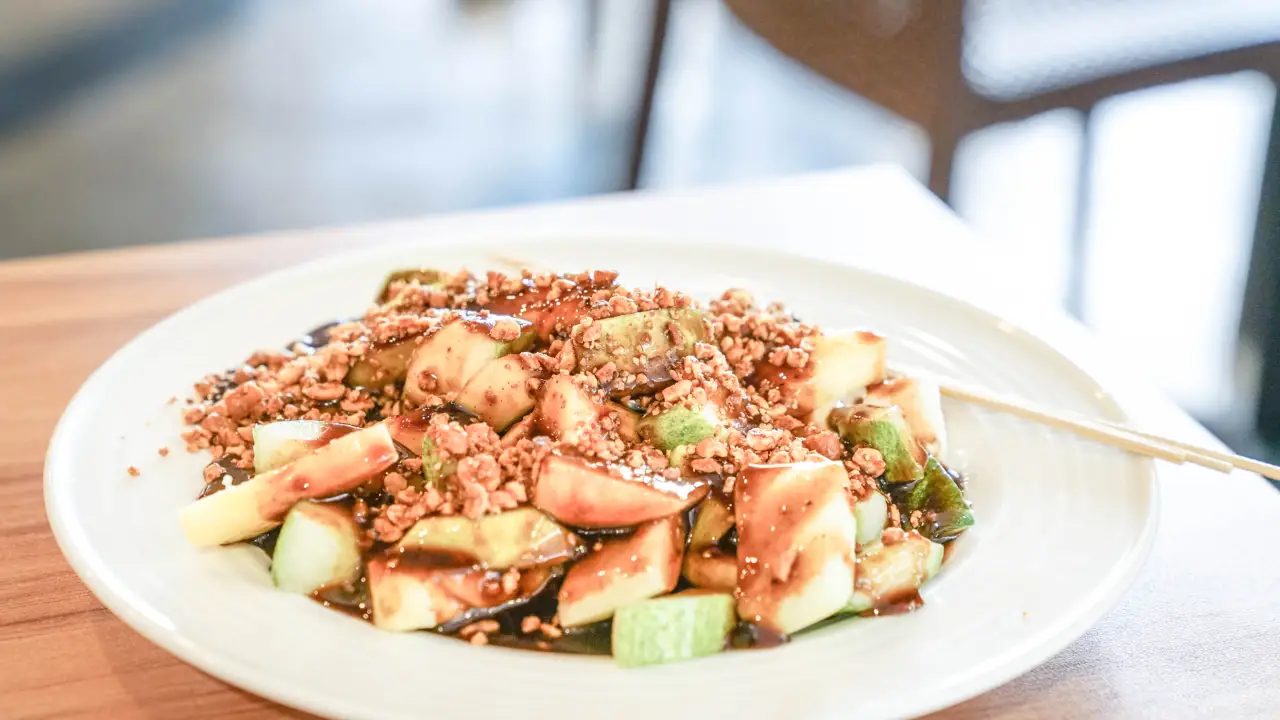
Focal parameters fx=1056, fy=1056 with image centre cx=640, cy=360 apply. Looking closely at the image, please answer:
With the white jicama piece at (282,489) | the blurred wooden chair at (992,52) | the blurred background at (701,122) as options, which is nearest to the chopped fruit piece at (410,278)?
the white jicama piece at (282,489)

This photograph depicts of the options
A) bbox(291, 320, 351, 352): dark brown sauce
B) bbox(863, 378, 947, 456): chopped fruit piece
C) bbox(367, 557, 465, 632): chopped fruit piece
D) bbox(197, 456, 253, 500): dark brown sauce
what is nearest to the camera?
bbox(367, 557, 465, 632): chopped fruit piece

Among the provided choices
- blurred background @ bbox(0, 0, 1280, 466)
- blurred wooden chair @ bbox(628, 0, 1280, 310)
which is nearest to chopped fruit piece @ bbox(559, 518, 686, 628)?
blurred background @ bbox(0, 0, 1280, 466)

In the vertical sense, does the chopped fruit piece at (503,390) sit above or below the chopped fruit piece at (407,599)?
above

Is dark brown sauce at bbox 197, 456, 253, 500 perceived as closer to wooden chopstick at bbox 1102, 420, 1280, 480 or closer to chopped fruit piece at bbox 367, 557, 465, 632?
chopped fruit piece at bbox 367, 557, 465, 632

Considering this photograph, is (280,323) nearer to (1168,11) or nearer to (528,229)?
(528,229)

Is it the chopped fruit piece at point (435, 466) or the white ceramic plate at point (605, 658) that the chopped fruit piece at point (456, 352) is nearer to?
the chopped fruit piece at point (435, 466)

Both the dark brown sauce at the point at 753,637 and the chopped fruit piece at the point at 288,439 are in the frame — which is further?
the chopped fruit piece at the point at 288,439

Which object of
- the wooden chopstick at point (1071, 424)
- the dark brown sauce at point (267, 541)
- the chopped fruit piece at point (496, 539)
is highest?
the wooden chopstick at point (1071, 424)
